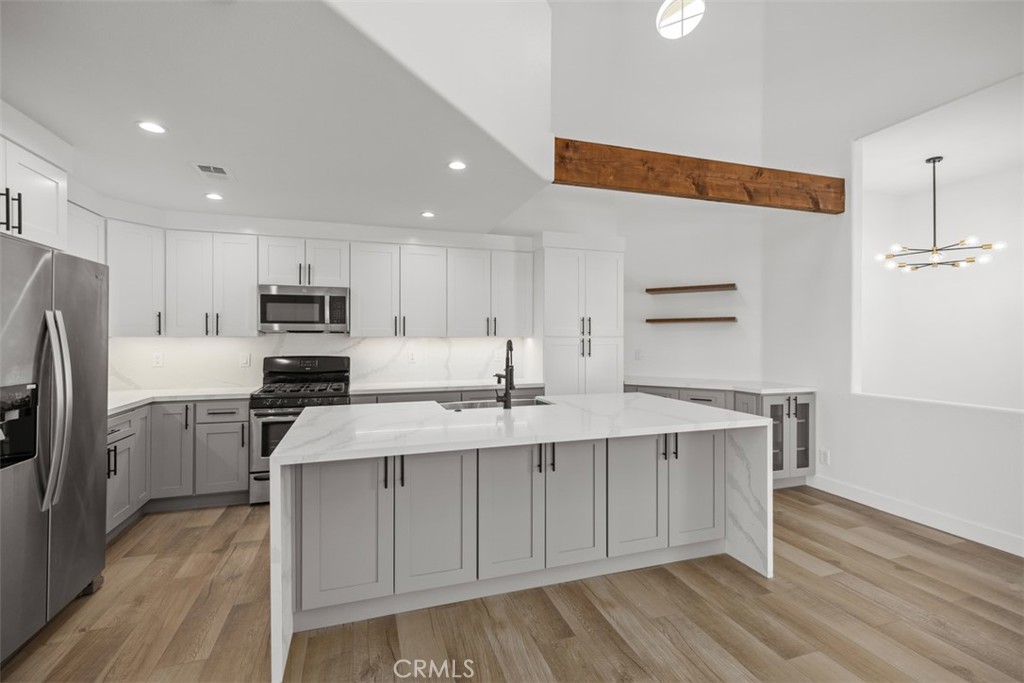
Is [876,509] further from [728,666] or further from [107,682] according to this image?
[107,682]

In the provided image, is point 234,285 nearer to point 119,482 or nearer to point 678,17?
point 119,482

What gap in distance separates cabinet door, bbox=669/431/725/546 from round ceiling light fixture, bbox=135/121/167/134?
10.1ft

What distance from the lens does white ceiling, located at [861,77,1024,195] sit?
3285 millimetres

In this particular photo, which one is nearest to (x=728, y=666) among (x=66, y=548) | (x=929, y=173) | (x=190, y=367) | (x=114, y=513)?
(x=66, y=548)

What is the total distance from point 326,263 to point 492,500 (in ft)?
9.40

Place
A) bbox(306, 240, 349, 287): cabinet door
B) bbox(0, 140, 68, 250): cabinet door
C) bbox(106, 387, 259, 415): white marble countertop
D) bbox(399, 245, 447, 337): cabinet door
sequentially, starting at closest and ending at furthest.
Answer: bbox(0, 140, 68, 250): cabinet door → bbox(106, 387, 259, 415): white marble countertop → bbox(306, 240, 349, 287): cabinet door → bbox(399, 245, 447, 337): cabinet door

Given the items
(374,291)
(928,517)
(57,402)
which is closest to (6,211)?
(57,402)

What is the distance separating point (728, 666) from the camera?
1.89 meters

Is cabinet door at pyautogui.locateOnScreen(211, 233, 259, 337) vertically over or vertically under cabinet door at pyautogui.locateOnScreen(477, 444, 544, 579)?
over

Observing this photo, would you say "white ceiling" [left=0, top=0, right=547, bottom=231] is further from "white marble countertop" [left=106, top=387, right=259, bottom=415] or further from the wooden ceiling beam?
"white marble countertop" [left=106, top=387, right=259, bottom=415]

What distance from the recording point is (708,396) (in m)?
4.47

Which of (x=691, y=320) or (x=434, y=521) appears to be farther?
(x=691, y=320)

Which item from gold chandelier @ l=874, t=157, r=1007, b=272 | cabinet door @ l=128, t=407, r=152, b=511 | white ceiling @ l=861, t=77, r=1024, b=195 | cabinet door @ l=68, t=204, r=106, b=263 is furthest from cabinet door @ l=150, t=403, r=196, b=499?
gold chandelier @ l=874, t=157, r=1007, b=272

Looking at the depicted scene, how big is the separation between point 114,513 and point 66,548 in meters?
1.00
